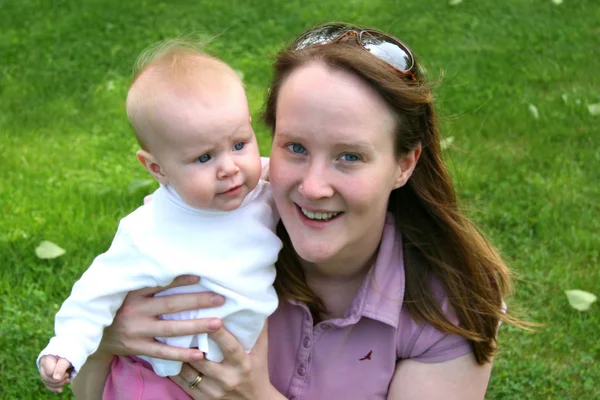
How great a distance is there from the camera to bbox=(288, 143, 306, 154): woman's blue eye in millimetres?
2238

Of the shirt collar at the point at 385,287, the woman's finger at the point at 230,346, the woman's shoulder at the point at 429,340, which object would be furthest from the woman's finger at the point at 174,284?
the woman's shoulder at the point at 429,340

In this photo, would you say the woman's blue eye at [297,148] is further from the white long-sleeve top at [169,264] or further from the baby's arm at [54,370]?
the baby's arm at [54,370]

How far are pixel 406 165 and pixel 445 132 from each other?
2619mm

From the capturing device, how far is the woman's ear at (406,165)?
7.81 feet

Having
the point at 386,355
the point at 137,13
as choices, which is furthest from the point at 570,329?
the point at 137,13

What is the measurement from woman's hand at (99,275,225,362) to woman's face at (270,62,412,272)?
306mm

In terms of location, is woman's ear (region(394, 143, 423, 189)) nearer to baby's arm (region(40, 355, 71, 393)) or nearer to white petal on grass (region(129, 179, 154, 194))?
baby's arm (region(40, 355, 71, 393))

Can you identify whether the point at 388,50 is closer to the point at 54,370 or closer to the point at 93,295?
the point at 93,295

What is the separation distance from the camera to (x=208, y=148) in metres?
2.16

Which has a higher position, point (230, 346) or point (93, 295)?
point (93, 295)

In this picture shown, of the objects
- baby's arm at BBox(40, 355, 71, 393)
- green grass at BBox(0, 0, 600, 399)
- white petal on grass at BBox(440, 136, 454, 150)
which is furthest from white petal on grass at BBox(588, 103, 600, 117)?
baby's arm at BBox(40, 355, 71, 393)

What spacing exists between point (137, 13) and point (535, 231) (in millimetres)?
3731

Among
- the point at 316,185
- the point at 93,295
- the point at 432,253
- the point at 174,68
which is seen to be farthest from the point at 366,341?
the point at 174,68

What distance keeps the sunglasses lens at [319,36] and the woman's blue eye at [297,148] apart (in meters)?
0.30
